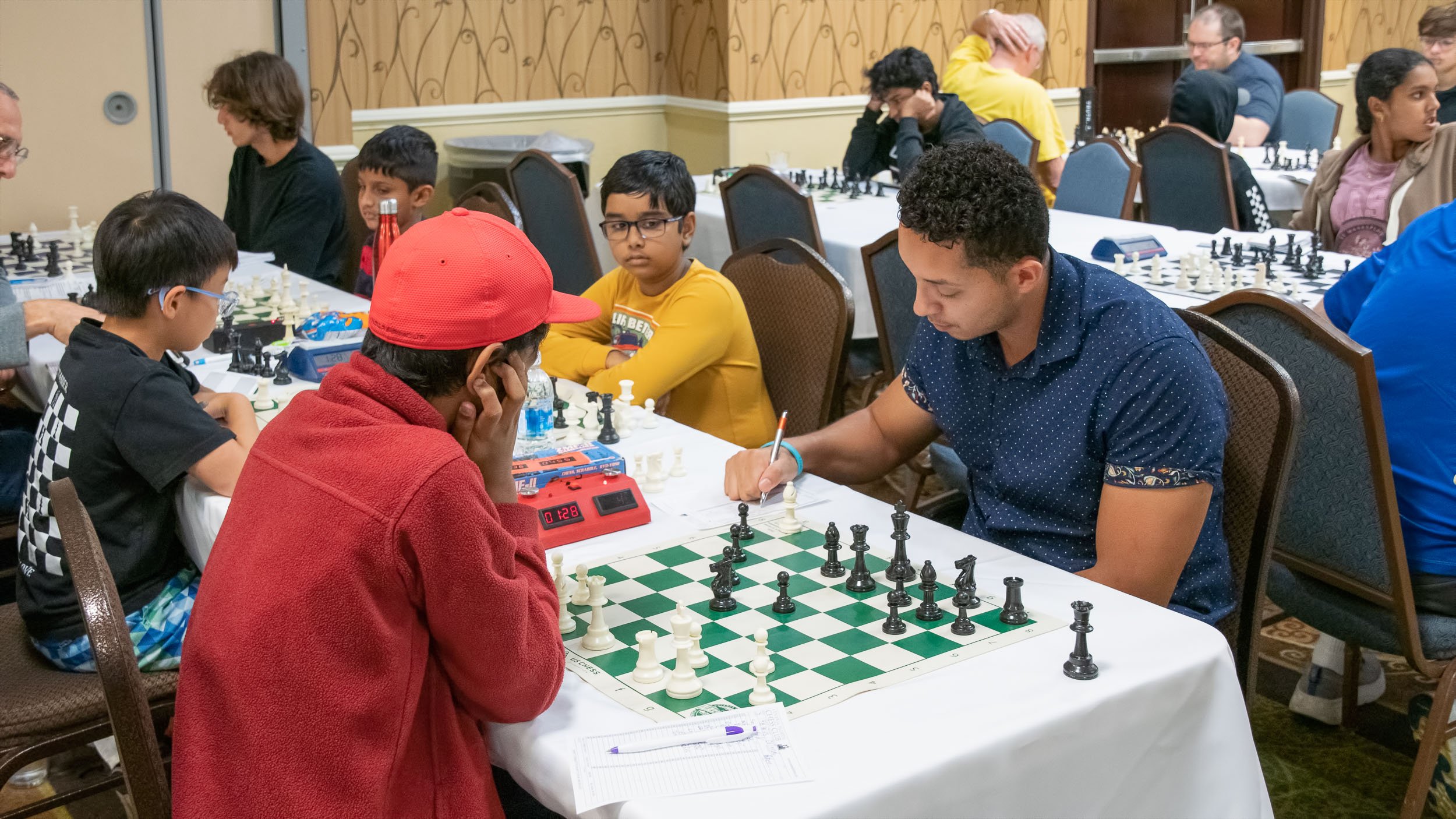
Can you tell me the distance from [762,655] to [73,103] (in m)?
5.16

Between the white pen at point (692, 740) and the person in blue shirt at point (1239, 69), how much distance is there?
598 cm

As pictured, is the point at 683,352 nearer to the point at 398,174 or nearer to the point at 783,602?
the point at 783,602

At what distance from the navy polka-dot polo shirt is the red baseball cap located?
80cm

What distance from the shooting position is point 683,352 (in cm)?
271

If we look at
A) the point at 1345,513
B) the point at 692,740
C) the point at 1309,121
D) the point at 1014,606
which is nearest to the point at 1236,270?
the point at 1345,513

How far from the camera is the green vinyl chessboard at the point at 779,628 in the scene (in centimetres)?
140

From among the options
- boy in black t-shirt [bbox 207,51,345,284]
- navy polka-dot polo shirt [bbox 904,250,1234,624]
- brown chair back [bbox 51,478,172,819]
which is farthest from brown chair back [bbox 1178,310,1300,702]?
boy in black t-shirt [bbox 207,51,345,284]

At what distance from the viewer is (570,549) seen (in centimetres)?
181

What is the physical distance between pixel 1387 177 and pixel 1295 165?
180 cm

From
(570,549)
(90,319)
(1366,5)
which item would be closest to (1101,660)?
(570,549)

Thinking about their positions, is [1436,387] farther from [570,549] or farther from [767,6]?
[767,6]

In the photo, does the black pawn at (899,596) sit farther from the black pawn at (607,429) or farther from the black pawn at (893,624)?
the black pawn at (607,429)

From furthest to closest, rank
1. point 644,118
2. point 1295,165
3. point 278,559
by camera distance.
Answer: point 644,118
point 1295,165
point 278,559

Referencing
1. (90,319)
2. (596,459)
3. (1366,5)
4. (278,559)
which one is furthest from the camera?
(1366,5)
